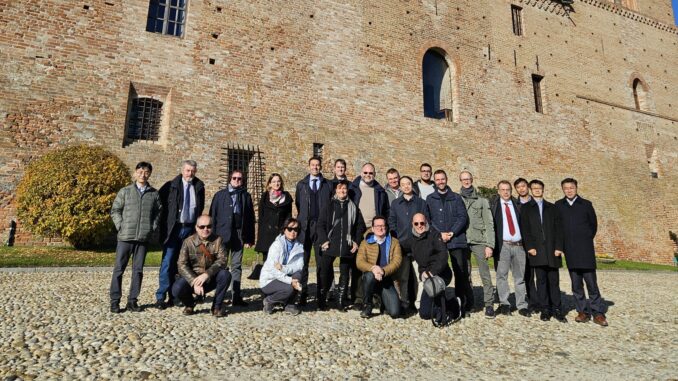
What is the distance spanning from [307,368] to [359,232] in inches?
97.1

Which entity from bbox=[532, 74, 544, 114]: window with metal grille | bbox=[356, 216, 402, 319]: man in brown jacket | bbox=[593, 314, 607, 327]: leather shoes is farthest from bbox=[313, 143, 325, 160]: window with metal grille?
bbox=[532, 74, 544, 114]: window with metal grille

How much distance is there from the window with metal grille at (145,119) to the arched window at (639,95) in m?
24.0

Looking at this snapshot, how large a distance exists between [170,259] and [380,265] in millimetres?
2854

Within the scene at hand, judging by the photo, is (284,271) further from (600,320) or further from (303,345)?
(600,320)

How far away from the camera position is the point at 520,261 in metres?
5.21

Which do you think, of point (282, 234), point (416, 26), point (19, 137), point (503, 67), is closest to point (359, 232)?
point (282, 234)

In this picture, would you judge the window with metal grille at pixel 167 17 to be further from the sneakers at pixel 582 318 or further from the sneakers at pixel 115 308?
the sneakers at pixel 582 318

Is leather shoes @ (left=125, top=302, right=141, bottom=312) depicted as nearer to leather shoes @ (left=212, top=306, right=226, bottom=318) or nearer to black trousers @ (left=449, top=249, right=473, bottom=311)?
leather shoes @ (left=212, top=306, right=226, bottom=318)

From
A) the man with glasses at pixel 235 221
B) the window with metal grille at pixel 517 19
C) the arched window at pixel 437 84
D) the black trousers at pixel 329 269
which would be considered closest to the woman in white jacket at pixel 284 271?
the black trousers at pixel 329 269

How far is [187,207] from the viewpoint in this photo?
5.18 m

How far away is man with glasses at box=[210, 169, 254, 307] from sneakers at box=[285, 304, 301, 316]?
755 millimetres

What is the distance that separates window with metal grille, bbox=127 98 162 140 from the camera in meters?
11.3

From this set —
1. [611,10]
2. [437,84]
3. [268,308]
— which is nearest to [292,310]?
[268,308]

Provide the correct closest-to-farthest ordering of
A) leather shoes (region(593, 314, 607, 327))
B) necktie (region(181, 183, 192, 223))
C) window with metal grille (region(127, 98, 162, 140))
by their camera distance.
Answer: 1. leather shoes (region(593, 314, 607, 327))
2. necktie (region(181, 183, 192, 223))
3. window with metal grille (region(127, 98, 162, 140))
